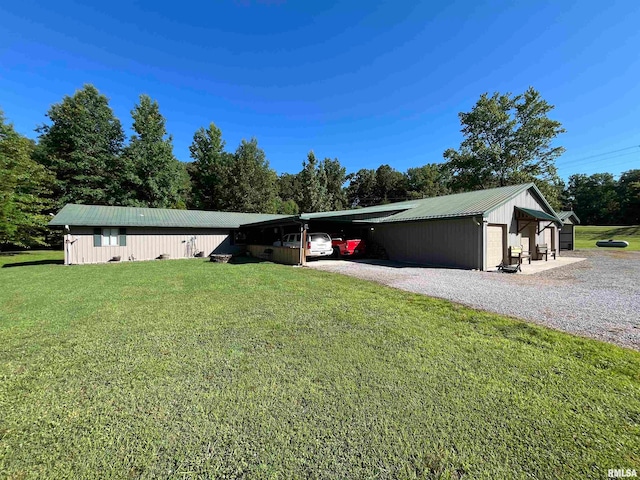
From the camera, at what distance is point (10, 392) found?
2.70 metres

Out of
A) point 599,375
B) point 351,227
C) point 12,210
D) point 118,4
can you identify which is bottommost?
point 599,375

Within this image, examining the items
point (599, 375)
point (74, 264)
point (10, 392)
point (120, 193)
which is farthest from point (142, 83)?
point (599, 375)

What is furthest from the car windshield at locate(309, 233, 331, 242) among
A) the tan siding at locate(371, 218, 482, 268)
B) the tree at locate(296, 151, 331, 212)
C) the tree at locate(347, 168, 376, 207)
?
the tree at locate(347, 168, 376, 207)

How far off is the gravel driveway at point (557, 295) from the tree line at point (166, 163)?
23.1m

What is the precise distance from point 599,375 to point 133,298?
8.47 metres

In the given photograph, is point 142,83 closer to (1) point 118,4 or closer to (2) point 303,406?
(1) point 118,4

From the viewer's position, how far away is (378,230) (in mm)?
17062

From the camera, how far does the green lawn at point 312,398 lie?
6.10 feet

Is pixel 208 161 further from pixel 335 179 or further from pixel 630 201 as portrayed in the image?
pixel 630 201

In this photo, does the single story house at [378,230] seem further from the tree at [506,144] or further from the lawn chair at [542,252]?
the tree at [506,144]

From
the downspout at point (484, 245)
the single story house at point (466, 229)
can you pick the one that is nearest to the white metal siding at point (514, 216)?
the single story house at point (466, 229)

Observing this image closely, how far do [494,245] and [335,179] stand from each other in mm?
31116

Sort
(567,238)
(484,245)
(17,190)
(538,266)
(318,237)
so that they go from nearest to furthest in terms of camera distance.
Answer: (484,245)
(538,266)
(318,237)
(17,190)
(567,238)

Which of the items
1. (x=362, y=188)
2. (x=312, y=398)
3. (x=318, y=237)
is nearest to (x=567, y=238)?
(x=318, y=237)
